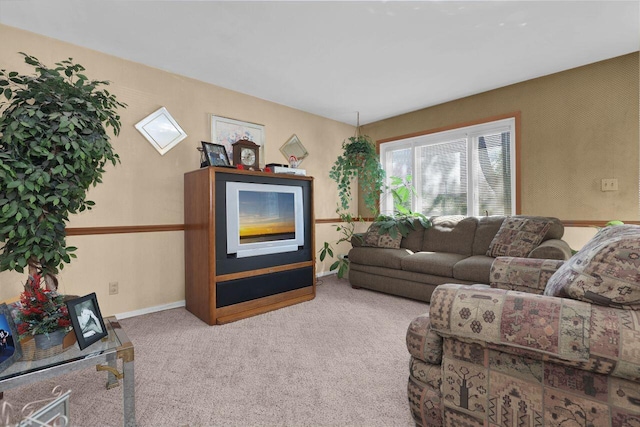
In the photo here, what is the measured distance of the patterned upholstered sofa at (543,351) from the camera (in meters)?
0.92

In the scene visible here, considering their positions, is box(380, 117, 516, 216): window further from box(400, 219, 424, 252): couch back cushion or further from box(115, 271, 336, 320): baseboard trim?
box(115, 271, 336, 320): baseboard trim

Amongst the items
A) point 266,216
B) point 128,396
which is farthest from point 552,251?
point 128,396

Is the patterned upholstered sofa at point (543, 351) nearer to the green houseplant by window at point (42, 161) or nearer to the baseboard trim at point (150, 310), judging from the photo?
the green houseplant by window at point (42, 161)

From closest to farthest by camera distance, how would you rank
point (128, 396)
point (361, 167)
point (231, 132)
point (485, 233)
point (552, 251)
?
point (128, 396) → point (552, 251) → point (485, 233) → point (231, 132) → point (361, 167)

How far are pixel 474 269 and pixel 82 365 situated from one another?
2848mm

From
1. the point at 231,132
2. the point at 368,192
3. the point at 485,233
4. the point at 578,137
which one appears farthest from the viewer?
the point at 368,192

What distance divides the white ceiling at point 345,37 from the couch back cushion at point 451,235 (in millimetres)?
1566

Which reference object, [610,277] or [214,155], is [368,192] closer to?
[214,155]

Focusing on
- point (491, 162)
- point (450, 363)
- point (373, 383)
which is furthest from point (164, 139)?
point (491, 162)

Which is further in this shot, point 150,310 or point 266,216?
point 266,216

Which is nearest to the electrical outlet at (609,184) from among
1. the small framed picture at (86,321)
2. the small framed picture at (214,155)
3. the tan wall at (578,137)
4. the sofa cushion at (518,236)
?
the tan wall at (578,137)

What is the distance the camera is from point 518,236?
2.92m

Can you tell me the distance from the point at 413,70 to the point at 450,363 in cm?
281

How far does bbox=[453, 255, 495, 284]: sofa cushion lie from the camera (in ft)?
9.04
